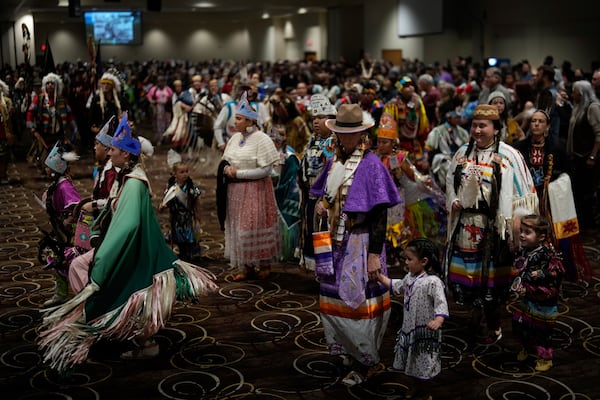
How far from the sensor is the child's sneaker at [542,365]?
13.0 feet

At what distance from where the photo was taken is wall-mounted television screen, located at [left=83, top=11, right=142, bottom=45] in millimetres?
35312

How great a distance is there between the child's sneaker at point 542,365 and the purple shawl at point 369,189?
4.28 feet

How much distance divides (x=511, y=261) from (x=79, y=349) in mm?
2469

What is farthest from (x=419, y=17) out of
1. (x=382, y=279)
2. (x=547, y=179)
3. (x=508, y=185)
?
(x=382, y=279)

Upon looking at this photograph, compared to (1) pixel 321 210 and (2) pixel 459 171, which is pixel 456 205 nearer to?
(2) pixel 459 171

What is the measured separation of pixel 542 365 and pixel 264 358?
1572mm

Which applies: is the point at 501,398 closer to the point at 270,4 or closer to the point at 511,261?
the point at 511,261

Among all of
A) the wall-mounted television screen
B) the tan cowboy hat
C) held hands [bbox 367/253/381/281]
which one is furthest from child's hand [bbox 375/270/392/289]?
the wall-mounted television screen

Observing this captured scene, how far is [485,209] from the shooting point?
13.3 feet

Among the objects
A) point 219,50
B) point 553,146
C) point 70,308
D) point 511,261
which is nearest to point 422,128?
point 553,146

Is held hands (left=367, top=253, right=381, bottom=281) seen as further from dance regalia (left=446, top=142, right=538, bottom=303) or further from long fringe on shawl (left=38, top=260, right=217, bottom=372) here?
long fringe on shawl (left=38, top=260, right=217, bottom=372)

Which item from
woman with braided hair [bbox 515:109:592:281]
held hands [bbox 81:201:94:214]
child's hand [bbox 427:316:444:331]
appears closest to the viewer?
child's hand [bbox 427:316:444:331]

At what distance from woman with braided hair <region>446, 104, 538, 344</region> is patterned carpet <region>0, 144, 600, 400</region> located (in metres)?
0.41

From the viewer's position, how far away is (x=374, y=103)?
819 cm
